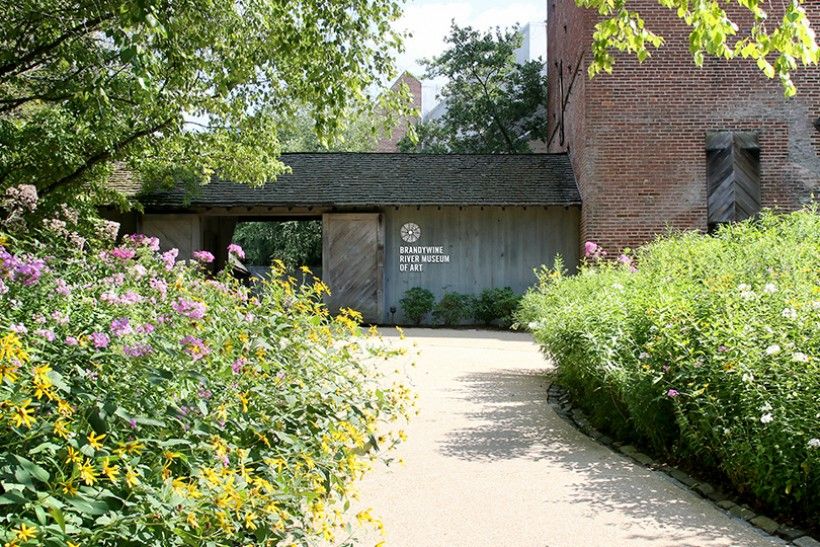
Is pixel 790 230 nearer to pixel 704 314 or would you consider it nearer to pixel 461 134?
pixel 704 314

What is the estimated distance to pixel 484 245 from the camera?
66.1 feet

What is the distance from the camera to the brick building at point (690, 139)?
17.8m

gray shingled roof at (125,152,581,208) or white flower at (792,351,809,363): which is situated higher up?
gray shingled roof at (125,152,581,208)

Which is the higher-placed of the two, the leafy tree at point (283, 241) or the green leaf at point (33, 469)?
the leafy tree at point (283, 241)

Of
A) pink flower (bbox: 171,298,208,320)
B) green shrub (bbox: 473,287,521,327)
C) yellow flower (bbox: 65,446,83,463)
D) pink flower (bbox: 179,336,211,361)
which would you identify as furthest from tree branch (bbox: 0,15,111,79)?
green shrub (bbox: 473,287,521,327)

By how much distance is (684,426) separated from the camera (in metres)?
5.57

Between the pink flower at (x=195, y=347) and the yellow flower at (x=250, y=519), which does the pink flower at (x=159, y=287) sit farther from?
the yellow flower at (x=250, y=519)

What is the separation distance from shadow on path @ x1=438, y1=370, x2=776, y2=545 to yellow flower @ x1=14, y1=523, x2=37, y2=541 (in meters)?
3.13

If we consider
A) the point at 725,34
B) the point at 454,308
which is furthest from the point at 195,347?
the point at 454,308

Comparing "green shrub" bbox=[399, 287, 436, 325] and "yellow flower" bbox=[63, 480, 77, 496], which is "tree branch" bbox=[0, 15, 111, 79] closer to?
"yellow flower" bbox=[63, 480, 77, 496]

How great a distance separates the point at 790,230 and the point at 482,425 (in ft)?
13.5

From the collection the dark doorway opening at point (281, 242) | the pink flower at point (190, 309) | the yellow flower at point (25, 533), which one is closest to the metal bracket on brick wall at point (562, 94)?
the dark doorway opening at point (281, 242)

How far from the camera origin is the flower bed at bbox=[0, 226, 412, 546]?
261 centimetres

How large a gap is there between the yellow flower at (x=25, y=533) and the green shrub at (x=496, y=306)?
676 inches
